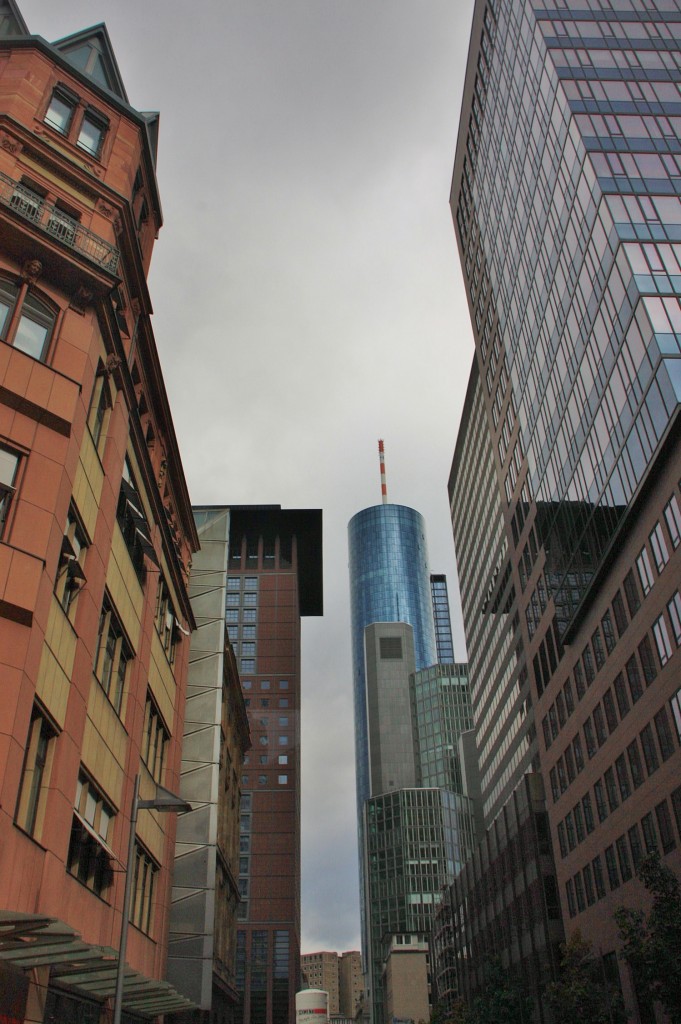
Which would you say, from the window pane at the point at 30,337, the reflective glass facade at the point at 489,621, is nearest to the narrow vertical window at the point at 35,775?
the window pane at the point at 30,337

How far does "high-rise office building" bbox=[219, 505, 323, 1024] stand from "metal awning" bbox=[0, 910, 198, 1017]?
232ft

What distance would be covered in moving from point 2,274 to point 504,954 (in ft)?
260

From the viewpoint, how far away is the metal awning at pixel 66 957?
14.2m

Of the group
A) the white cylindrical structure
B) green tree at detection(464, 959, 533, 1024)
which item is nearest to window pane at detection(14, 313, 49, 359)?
the white cylindrical structure

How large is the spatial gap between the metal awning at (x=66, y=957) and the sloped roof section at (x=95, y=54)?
2752 cm

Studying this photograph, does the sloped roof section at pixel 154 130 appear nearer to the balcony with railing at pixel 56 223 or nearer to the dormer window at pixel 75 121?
the dormer window at pixel 75 121

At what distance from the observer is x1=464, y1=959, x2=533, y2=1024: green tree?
192 ft

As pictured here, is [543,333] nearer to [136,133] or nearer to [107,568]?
[136,133]

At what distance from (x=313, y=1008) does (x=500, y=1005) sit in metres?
17.3

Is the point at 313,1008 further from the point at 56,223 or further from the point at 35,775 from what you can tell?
the point at 56,223

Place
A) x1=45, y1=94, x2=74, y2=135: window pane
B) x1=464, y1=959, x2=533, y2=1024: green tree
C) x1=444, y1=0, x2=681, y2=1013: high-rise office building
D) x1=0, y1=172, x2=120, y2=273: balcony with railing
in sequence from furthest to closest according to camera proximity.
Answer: x1=464, y1=959, x2=533, y2=1024: green tree
x1=444, y1=0, x2=681, y2=1013: high-rise office building
x1=45, y1=94, x2=74, y2=135: window pane
x1=0, y1=172, x2=120, y2=273: balcony with railing

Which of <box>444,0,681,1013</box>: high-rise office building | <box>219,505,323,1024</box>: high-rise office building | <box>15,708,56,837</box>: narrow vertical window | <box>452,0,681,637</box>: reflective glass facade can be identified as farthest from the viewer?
<box>219,505,323,1024</box>: high-rise office building

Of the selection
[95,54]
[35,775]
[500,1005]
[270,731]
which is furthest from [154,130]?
[270,731]

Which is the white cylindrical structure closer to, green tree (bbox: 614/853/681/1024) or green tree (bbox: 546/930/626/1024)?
green tree (bbox: 546/930/626/1024)
